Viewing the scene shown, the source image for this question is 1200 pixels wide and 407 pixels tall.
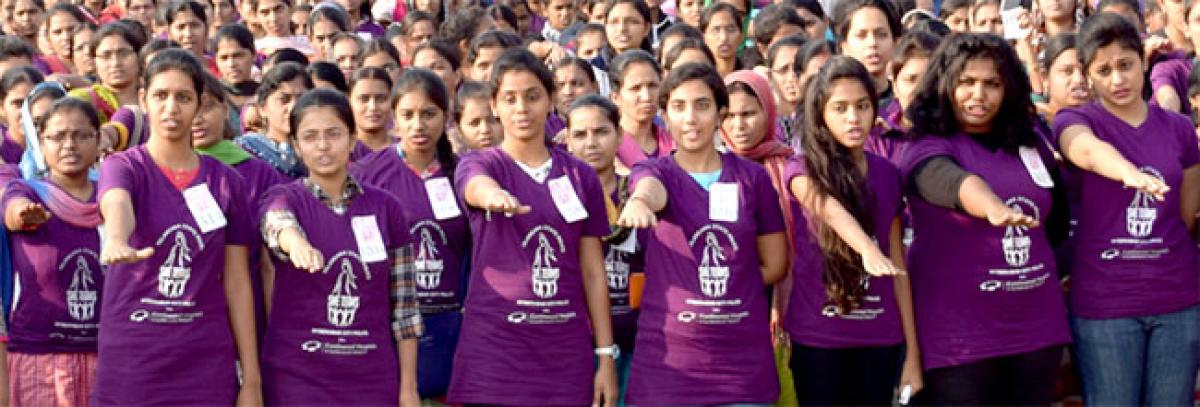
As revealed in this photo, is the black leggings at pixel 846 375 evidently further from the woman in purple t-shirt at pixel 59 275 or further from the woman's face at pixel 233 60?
the woman's face at pixel 233 60

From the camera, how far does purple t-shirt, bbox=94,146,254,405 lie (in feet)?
15.5

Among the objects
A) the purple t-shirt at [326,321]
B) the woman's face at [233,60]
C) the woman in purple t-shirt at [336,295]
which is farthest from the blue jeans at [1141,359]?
the woman's face at [233,60]

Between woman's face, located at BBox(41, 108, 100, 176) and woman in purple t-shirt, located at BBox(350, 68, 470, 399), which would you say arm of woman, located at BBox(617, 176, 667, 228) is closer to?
woman in purple t-shirt, located at BBox(350, 68, 470, 399)

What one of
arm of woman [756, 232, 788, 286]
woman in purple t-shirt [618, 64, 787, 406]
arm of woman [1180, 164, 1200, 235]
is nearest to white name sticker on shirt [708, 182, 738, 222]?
woman in purple t-shirt [618, 64, 787, 406]

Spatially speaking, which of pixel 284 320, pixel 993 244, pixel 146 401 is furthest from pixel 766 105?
pixel 146 401

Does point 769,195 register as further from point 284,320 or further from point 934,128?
point 284,320

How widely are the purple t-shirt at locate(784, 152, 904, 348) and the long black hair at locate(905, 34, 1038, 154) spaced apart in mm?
198

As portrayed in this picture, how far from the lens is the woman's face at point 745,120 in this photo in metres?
5.53

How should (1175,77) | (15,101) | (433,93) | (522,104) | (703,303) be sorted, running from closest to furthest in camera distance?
(703,303), (522,104), (433,93), (15,101), (1175,77)

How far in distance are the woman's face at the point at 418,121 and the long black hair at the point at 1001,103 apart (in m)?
1.68

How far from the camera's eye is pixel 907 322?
16.8ft

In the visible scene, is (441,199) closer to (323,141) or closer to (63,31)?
(323,141)

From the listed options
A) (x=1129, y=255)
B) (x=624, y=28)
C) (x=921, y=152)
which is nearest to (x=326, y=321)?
(x=921, y=152)

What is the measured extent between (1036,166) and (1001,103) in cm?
23
